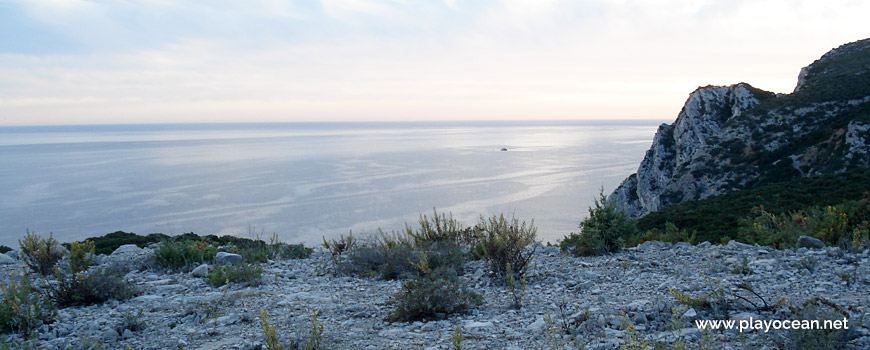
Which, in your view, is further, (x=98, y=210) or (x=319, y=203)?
(x=319, y=203)

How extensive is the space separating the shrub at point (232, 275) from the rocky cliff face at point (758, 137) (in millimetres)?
24395

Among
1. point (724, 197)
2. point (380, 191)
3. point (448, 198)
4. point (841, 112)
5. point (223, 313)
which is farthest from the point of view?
point (380, 191)

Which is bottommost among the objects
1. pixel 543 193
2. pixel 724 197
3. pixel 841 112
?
pixel 543 193

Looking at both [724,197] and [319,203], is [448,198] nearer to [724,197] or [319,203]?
[319,203]

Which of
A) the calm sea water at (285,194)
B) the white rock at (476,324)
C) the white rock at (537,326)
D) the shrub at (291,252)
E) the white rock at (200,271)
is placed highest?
the white rock at (537,326)

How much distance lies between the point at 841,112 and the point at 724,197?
628 inches

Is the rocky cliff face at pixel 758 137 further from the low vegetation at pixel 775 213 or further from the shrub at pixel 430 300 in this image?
the shrub at pixel 430 300

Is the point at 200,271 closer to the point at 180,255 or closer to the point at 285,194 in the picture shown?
the point at 180,255

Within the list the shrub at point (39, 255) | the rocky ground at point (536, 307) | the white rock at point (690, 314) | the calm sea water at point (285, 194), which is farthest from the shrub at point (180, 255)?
the calm sea water at point (285, 194)

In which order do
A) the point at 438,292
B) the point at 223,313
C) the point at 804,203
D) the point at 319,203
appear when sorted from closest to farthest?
the point at 438,292
the point at 223,313
the point at 804,203
the point at 319,203

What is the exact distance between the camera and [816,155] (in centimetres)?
2489

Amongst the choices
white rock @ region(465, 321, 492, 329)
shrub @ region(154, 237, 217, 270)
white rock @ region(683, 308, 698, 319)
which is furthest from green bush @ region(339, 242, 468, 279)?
white rock @ region(683, 308, 698, 319)

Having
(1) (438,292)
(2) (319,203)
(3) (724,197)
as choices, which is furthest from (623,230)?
(2) (319,203)

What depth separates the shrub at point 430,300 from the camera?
16.8 feet
